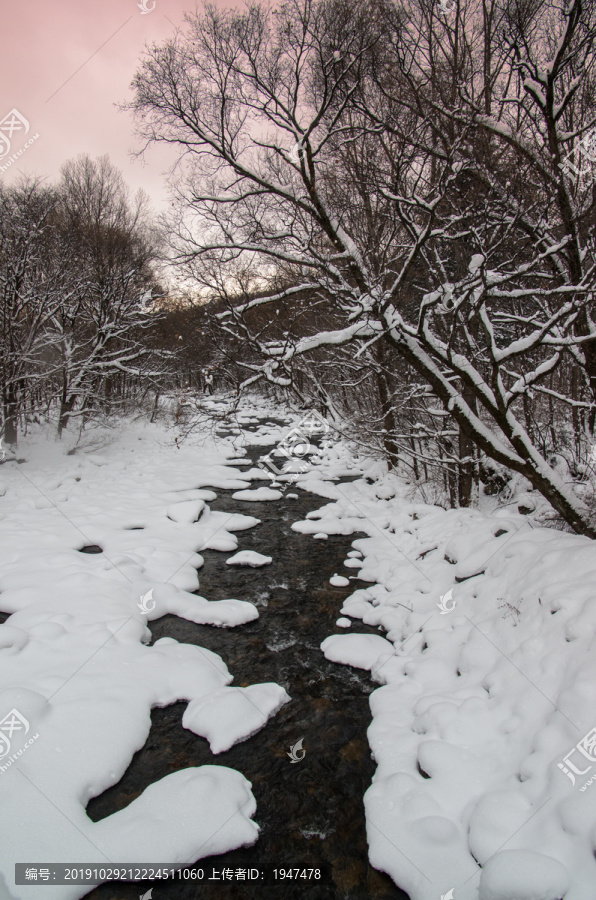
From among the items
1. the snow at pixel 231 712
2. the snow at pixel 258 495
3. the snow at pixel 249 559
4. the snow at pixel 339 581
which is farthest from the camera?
the snow at pixel 258 495

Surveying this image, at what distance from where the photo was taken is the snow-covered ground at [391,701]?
192 cm

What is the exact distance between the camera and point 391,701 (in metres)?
3.07

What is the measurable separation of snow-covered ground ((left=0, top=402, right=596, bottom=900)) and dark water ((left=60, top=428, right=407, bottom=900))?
0.09 metres

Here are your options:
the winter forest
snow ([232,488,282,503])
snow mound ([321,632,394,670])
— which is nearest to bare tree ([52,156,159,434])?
the winter forest

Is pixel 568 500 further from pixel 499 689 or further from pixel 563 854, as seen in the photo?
pixel 563 854

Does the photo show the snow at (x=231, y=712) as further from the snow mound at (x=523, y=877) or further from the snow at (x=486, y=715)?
the snow mound at (x=523, y=877)

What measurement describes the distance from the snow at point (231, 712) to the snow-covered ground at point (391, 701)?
1cm

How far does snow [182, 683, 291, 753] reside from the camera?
9.14ft

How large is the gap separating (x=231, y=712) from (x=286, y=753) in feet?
1.56

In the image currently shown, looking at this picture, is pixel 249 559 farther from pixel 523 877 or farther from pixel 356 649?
pixel 523 877

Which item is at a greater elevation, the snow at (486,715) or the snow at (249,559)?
the snow at (486,715)

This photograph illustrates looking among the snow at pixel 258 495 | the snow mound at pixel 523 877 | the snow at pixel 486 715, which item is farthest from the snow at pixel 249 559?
the snow mound at pixel 523 877

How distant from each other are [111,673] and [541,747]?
9.42 feet

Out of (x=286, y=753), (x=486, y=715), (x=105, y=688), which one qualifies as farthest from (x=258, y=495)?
(x=486, y=715)
